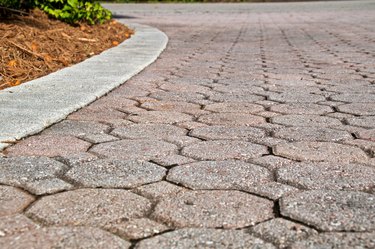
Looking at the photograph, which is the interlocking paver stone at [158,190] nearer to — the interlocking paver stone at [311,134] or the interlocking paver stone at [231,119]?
the interlocking paver stone at [311,134]

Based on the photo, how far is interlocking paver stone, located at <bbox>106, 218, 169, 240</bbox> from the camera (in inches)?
60.1

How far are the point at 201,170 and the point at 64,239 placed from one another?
2.27 feet

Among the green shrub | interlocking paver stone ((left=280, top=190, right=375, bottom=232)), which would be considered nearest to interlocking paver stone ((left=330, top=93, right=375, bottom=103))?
interlocking paver stone ((left=280, top=190, right=375, bottom=232))

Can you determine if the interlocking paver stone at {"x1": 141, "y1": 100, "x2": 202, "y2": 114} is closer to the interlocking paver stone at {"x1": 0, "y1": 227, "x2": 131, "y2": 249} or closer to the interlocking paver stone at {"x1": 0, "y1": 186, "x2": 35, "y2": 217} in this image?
the interlocking paver stone at {"x1": 0, "y1": 186, "x2": 35, "y2": 217}

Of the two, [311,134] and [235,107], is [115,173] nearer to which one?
[311,134]

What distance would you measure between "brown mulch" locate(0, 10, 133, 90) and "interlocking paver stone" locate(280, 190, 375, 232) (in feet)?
8.00

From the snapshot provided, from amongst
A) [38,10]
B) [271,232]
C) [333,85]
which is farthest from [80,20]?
[271,232]

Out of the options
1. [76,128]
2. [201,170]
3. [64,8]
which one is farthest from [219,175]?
[64,8]

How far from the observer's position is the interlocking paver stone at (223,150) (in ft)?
7.35

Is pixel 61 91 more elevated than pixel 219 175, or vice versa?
pixel 219 175

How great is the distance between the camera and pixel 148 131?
2.65 meters

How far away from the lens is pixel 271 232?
154 centimetres

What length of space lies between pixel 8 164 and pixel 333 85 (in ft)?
8.28

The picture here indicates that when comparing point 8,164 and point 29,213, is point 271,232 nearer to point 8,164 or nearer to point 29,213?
point 29,213
